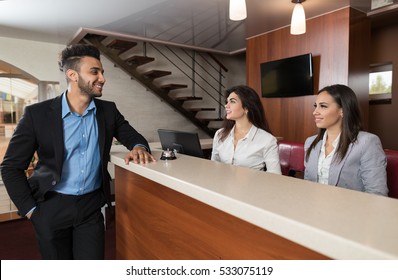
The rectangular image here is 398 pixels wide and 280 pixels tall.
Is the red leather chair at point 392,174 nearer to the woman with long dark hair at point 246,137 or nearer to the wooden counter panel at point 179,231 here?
the woman with long dark hair at point 246,137

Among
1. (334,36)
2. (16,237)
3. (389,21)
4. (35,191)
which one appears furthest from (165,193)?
(389,21)

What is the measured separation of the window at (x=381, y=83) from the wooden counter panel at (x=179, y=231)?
5.12 metres

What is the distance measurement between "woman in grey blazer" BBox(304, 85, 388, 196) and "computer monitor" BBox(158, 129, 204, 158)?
29.1 inches

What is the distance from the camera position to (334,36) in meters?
4.05

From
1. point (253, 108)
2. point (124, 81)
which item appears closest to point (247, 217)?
point (253, 108)

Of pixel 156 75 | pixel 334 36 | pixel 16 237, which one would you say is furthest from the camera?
pixel 156 75

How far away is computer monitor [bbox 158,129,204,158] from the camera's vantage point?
1.63 metres

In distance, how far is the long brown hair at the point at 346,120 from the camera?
1.68 metres

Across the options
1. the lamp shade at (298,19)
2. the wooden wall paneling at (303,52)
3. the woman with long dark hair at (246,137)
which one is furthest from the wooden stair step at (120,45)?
the woman with long dark hair at (246,137)

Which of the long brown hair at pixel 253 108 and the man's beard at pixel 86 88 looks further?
the long brown hair at pixel 253 108

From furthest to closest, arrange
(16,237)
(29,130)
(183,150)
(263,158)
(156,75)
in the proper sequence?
1. (156,75)
2. (16,237)
3. (263,158)
4. (183,150)
5. (29,130)

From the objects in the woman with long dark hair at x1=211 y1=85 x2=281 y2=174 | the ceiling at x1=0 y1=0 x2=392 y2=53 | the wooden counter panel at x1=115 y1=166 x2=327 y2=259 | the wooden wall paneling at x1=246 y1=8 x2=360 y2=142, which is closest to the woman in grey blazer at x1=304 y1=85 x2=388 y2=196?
the woman with long dark hair at x1=211 y1=85 x2=281 y2=174

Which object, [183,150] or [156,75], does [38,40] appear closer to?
[156,75]

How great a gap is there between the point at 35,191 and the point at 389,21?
5.51 metres
